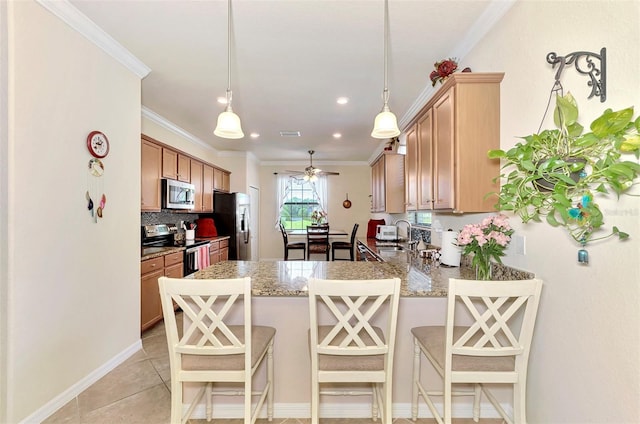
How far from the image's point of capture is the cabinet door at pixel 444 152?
2.05 metres

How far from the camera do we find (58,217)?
2016 mm

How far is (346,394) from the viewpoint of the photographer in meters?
1.84

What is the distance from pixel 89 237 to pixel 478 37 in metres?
3.28

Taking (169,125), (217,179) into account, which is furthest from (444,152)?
(217,179)

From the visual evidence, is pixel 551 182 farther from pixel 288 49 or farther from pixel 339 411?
pixel 288 49

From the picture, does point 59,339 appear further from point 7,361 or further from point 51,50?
point 51,50

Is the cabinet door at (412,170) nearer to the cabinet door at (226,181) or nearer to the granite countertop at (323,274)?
the granite countertop at (323,274)

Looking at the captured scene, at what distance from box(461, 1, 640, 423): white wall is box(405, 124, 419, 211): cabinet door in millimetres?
928

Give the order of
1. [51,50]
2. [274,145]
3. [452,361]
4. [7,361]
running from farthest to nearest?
[274,145], [51,50], [7,361], [452,361]

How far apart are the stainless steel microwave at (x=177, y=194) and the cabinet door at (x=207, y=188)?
1.41 ft

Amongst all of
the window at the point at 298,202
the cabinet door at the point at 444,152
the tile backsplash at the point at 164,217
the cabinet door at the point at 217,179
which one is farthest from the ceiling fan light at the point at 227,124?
the window at the point at 298,202

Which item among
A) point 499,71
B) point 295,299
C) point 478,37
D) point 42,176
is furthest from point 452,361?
point 42,176

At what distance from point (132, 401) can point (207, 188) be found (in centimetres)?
373

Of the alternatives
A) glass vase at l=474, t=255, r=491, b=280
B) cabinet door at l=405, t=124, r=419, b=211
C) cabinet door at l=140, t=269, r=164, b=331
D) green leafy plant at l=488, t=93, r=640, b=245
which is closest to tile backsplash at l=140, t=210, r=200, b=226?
cabinet door at l=140, t=269, r=164, b=331
